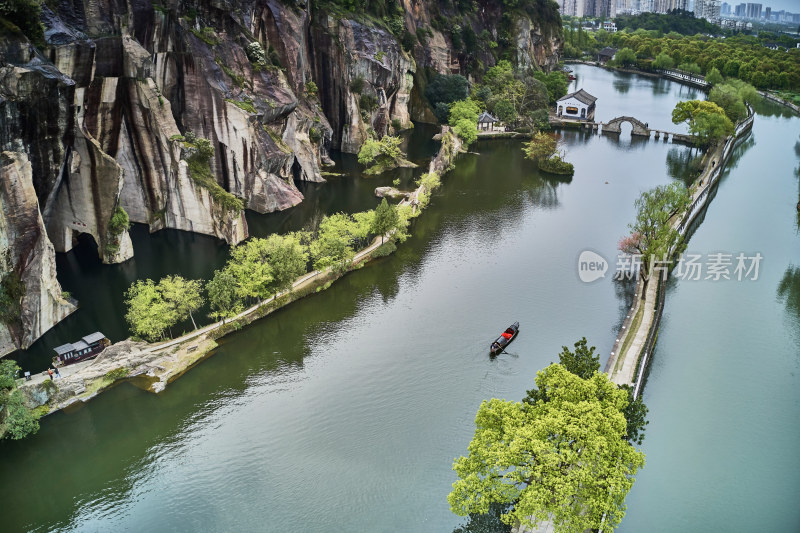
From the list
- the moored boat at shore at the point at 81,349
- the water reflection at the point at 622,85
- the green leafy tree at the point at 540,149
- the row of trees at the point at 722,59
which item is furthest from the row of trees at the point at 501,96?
the moored boat at shore at the point at 81,349

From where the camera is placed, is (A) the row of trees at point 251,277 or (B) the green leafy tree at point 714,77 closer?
(A) the row of trees at point 251,277

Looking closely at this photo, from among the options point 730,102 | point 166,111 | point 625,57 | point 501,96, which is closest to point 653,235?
point 166,111

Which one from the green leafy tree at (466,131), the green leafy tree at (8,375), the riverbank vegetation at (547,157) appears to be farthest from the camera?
the green leafy tree at (466,131)

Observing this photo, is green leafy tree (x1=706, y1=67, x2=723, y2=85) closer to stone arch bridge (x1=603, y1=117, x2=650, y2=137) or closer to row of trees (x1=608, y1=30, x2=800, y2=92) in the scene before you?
row of trees (x1=608, y1=30, x2=800, y2=92)

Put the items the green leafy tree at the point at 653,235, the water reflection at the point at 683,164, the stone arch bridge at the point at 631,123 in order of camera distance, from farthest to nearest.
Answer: the stone arch bridge at the point at 631,123
the water reflection at the point at 683,164
the green leafy tree at the point at 653,235

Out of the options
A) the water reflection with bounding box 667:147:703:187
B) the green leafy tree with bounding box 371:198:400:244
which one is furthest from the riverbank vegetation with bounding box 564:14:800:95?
the green leafy tree with bounding box 371:198:400:244

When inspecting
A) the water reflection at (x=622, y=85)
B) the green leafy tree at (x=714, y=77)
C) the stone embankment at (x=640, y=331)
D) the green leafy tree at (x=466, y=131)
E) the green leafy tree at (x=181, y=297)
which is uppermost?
the green leafy tree at (x=714, y=77)

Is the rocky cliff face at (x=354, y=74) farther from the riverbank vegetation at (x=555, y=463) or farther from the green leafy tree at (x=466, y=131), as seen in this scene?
the riverbank vegetation at (x=555, y=463)
